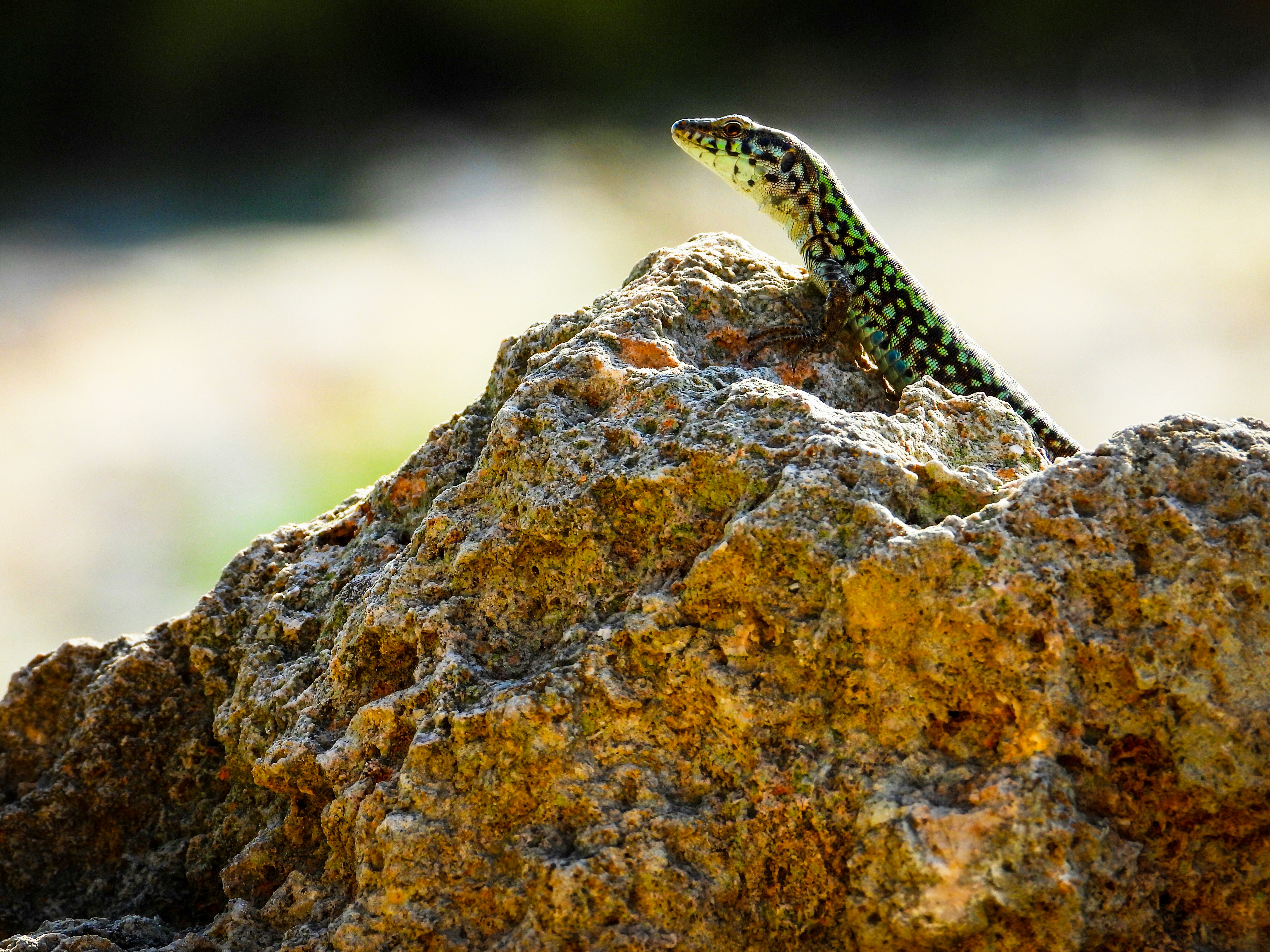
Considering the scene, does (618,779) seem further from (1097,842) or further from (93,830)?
(93,830)

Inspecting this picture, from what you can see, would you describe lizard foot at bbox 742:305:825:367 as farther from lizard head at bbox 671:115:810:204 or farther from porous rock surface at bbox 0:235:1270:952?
lizard head at bbox 671:115:810:204

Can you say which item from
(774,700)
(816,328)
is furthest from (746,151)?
(774,700)

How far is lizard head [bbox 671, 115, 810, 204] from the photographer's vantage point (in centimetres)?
426

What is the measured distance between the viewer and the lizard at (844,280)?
3334mm

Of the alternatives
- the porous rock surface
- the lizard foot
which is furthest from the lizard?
the porous rock surface

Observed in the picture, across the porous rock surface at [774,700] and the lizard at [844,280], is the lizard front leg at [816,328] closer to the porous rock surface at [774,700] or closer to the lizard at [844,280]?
the lizard at [844,280]

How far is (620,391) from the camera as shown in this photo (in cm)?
243

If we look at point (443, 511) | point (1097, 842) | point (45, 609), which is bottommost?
point (1097, 842)

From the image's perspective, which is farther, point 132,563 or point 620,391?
point 132,563

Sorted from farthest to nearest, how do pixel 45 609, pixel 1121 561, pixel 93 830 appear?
pixel 45 609 < pixel 93 830 < pixel 1121 561

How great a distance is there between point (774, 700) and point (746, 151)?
2.87 metres

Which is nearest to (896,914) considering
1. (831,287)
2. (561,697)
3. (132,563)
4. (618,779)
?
(618,779)

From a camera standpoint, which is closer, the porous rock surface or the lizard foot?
the porous rock surface

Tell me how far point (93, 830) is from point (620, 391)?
174 centimetres
